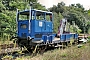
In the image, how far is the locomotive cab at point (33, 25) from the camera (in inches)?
460

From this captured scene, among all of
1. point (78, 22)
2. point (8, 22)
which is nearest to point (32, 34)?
point (8, 22)

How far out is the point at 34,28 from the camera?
38.5 ft

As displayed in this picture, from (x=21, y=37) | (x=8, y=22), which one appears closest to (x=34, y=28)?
(x=21, y=37)

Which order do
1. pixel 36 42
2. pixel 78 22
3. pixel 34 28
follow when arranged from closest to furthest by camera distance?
1. pixel 36 42
2. pixel 34 28
3. pixel 78 22

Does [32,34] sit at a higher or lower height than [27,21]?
lower

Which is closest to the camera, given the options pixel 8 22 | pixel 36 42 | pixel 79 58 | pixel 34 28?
pixel 79 58

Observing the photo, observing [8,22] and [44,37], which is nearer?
[44,37]

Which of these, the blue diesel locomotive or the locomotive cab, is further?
the locomotive cab

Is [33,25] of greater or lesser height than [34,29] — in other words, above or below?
above

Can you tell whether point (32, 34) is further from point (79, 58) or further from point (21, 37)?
point (79, 58)

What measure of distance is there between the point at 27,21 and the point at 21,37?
112 centimetres

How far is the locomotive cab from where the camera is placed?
11.7 m

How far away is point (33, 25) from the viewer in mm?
11688

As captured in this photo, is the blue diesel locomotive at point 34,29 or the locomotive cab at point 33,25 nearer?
the blue diesel locomotive at point 34,29
